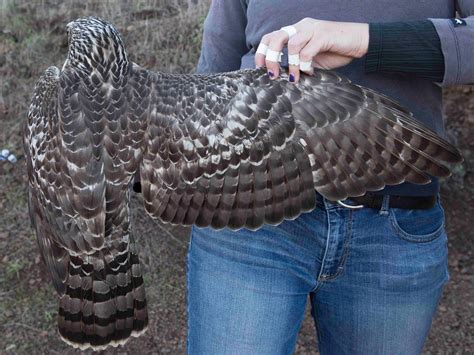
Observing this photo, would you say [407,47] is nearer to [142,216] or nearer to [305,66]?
[305,66]

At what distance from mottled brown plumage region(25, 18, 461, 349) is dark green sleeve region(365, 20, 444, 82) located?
0.21m

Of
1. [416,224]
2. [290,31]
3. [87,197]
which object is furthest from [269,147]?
[87,197]

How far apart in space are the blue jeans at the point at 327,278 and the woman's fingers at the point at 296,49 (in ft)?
1.79

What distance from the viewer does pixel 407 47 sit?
246 centimetres

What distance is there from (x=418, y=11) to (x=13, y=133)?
4.67 meters

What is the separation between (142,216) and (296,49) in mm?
3397

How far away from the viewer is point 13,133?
6.37 meters

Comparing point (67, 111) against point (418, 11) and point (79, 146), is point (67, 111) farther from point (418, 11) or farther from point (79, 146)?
point (418, 11)

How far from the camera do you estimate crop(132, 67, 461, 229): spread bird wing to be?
2.65 metres

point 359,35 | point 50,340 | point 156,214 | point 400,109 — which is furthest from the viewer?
point 50,340

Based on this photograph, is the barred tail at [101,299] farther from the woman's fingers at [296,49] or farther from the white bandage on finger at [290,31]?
the white bandage on finger at [290,31]

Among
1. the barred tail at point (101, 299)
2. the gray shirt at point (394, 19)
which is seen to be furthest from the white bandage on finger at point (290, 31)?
the barred tail at point (101, 299)

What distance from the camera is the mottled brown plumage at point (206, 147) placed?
2.67m

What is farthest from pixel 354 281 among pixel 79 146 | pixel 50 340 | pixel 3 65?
pixel 3 65
